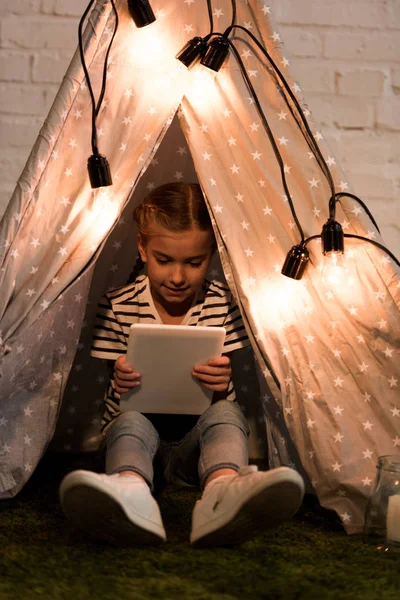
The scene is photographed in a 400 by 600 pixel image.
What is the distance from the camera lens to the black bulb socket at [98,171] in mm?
1261

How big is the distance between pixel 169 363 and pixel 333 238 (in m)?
0.38

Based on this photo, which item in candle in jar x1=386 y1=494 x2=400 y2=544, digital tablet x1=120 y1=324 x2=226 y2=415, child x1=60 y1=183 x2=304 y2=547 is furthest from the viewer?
digital tablet x1=120 y1=324 x2=226 y2=415

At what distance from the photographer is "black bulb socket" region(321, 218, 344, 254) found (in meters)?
1.25

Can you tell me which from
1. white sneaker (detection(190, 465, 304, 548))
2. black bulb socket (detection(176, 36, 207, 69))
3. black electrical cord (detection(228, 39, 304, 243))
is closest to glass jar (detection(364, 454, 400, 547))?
white sneaker (detection(190, 465, 304, 548))

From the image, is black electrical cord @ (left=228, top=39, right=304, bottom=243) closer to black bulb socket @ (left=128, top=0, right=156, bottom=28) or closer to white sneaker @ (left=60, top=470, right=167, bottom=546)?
black bulb socket @ (left=128, top=0, right=156, bottom=28)

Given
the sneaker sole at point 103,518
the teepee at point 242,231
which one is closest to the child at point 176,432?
the sneaker sole at point 103,518

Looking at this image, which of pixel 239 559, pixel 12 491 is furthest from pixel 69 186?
pixel 239 559

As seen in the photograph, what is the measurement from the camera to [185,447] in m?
1.44

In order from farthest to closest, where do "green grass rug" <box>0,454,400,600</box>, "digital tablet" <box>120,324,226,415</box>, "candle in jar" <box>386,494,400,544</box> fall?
"digital tablet" <box>120,324,226,415</box>
"candle in jar" <box>386,494,400,544</box>
"green grass rug" <box>0,454,400,600</box>

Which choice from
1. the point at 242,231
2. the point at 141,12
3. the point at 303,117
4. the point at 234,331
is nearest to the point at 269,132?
the point at 303,117

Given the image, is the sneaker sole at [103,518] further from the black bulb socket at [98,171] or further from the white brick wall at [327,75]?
the white brick wall at [327,75]

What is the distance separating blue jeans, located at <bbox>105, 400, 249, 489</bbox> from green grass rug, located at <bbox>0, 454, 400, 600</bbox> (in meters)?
0.11

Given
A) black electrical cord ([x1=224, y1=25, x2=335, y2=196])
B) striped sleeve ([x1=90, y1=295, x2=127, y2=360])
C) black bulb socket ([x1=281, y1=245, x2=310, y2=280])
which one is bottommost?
striped sleeve ([x1=90, y1=295, x2=127, y2=360])

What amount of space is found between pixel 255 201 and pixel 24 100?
826mm
